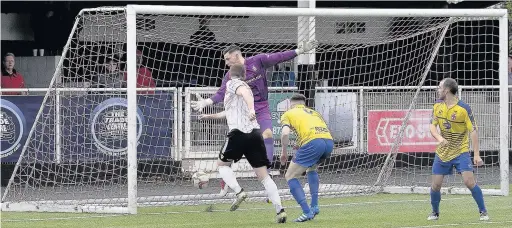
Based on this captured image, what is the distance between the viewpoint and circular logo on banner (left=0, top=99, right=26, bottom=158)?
19938 mm

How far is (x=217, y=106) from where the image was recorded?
21234 mm

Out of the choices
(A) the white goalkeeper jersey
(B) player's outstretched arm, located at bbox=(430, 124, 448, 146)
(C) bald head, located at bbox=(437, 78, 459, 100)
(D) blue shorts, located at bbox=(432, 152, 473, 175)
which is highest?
(C) bald head, located at bbox=(437, 78, 459, 100)

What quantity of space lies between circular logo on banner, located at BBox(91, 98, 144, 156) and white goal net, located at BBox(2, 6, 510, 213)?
0.02m

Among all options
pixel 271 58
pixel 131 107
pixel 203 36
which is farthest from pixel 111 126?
pixel 271 58

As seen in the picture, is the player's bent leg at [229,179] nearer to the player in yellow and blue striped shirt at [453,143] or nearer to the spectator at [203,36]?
the player in yellow and blue striped shirt at [453,143]

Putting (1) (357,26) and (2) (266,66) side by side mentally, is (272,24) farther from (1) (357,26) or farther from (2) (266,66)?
(2) (266,66)

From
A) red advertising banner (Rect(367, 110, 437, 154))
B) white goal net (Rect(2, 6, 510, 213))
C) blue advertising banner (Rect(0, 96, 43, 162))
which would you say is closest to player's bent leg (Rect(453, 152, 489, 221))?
white goal net (Rect(2, 6, 510, 213))

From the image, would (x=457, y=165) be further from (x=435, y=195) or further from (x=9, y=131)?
(x=9, y=131)

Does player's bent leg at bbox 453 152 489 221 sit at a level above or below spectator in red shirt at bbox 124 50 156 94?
below

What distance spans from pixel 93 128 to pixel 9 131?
1460 millimetres

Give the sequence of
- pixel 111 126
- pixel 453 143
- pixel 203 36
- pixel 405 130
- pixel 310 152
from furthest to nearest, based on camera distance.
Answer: pixel 405 130 < pixel 111 126 < pixel 203 36 < pixel 310 152 < pixel 453 143

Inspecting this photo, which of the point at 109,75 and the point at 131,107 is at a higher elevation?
the point at 109,75

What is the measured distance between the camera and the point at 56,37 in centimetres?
2616

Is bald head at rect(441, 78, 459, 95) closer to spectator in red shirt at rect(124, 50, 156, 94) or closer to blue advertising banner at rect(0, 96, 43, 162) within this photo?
spectator in red shirt at rect(124, 50, 156, 94)
